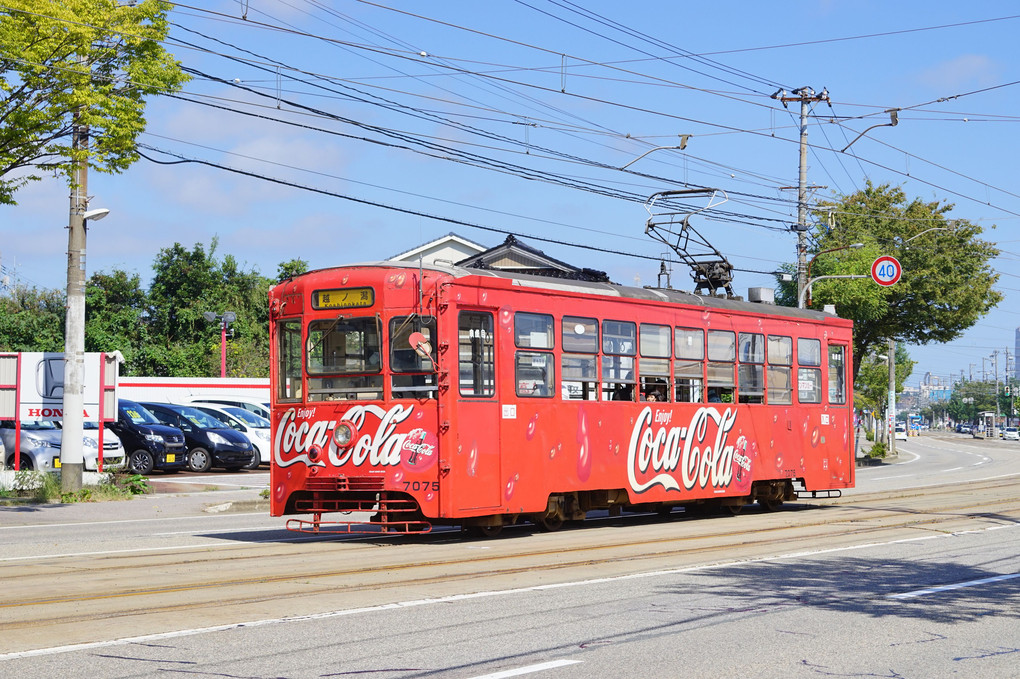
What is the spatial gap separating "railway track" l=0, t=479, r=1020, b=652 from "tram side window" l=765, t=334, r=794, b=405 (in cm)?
201

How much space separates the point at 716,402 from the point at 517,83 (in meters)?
8.38

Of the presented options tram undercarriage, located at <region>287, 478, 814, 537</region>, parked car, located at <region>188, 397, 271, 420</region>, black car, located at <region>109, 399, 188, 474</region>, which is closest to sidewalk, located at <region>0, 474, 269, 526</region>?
black car, located at <region>109, 399, 188, 474</region>

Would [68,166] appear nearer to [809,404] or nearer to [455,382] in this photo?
[455,382]

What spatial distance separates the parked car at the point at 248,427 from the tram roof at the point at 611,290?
16688 millimetres

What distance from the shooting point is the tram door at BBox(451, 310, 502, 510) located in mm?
13969

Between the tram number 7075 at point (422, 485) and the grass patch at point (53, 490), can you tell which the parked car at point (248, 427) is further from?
the tram number 7075 at point (422, 485)

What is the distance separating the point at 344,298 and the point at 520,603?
5990 mm

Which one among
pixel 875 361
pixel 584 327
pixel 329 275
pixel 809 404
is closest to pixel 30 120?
pixel 329 275

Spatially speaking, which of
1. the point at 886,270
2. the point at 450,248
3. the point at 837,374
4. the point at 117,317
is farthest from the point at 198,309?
the point at 837,374

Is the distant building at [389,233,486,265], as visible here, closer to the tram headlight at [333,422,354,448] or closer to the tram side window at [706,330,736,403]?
the tram side window at [706,330,736,403]

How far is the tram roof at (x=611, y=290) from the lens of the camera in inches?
565

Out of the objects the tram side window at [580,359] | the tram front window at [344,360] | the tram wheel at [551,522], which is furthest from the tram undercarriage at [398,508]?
the tram side window at [580,359]

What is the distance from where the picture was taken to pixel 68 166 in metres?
18.8

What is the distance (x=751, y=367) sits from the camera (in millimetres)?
19047
